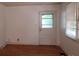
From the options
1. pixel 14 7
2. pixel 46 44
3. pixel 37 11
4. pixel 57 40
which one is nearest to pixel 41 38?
pixel 46 44

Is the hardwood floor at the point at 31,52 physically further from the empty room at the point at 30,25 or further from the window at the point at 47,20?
the window at the point at 47,20

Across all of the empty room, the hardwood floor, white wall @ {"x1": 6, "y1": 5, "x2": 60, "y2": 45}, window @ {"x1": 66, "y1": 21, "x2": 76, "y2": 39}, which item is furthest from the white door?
window @ {"x1": 66, "y1": 21, "x2": 76, "y2": 39}

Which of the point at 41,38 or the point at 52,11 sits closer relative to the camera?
the point at 52,11

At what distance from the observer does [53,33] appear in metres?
5.48

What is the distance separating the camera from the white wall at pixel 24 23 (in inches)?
214

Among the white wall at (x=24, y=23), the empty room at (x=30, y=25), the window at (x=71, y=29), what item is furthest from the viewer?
the white wall at (x=24, y=23)

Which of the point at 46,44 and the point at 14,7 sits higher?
the point at 14,7

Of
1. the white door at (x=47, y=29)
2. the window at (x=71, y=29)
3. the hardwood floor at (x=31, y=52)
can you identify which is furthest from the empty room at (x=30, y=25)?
the window at (x=71, y=29)

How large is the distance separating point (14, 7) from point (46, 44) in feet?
6.27

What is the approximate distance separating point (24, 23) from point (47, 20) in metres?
0.91

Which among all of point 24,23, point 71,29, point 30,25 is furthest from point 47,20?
point 71,29

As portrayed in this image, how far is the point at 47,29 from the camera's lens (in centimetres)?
544

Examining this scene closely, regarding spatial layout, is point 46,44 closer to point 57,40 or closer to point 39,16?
point 57,40

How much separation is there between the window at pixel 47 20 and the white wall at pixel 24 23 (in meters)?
0.22
